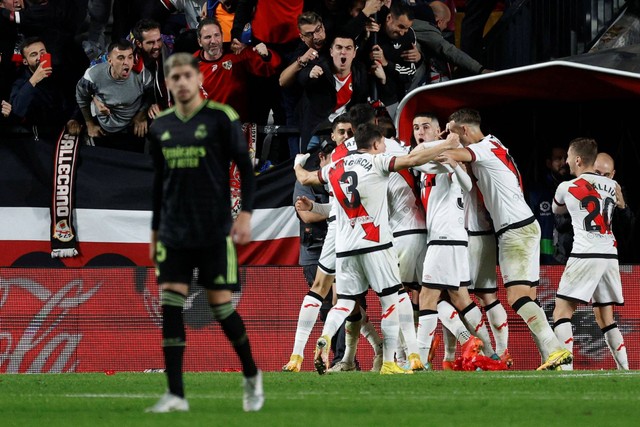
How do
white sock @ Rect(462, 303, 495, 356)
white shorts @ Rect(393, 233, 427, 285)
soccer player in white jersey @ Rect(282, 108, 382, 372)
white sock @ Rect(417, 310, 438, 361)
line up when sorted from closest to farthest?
soccer player in white jersey @ Rect(282, 108, 382, 372) < white sock @ Rect(417, 310, 438, 361) < white sock @ Rect(462, 303, 495, 356) < white shorts @ Rect(393, 233, 427, 285)

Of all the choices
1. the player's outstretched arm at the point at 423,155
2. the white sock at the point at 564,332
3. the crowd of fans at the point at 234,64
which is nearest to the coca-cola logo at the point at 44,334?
the crowd of fans at the point at 234,64

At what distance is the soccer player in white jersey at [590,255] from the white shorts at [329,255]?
2451 millimetres

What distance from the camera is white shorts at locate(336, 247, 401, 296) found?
36.6 feet

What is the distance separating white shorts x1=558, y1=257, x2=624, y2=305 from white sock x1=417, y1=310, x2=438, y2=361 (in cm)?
148

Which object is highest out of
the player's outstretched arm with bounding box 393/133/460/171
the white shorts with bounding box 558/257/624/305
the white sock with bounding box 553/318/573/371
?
the player's outstretched arm with bounding box 393/133/460/171

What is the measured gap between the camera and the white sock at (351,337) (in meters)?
12.5

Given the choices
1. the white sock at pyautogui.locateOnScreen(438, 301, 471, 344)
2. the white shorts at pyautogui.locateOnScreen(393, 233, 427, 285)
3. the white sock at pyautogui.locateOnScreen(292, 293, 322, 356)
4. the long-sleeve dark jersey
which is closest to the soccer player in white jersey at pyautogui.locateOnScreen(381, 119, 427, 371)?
the white shorts at pyautogui.locateOnScreen(393, 233, 427, 285)

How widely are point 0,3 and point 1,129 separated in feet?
5.71

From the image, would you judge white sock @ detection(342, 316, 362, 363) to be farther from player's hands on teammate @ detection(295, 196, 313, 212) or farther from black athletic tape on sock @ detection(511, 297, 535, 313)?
black athletic tape on sock @ detection(511, 297, 535, 313)

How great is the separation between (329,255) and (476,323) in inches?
67.0

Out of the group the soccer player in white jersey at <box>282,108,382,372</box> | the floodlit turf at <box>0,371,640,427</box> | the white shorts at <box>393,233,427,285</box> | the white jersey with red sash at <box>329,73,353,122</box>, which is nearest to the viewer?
the floodlit turf at <box>0,371,640,427</box>

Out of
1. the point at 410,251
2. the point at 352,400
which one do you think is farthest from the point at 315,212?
the point at 352,400

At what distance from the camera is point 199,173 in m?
7.52

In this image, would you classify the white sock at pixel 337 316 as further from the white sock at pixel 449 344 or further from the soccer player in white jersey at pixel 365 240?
the white sock at pixel 449 344
